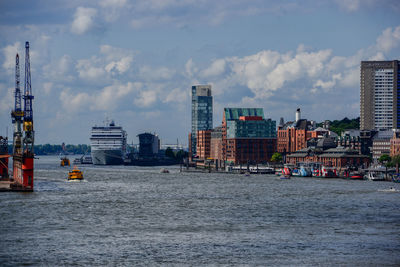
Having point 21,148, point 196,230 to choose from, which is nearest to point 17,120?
point 21,148

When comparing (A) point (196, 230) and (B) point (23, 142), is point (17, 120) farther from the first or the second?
(A) point (196, 230)

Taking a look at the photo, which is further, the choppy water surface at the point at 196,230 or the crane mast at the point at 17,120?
the crane mast at the point at 17,120

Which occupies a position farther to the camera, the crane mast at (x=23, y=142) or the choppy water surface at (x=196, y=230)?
the crane mast at (x=23, y=142)

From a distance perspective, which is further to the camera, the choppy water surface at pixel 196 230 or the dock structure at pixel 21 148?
the dock structure at pixel 21 148

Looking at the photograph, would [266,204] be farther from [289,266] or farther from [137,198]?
[289,266]

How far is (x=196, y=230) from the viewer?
74.0 meters

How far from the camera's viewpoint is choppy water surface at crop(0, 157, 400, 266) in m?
57.9

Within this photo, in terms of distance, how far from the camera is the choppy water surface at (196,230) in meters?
57.9

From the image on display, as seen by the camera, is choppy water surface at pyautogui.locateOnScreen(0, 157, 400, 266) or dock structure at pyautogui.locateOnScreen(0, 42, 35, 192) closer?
choppy water surface at pyautogui.locateOnScreen(0, 157, 400, 266)

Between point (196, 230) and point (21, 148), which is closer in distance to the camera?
point (196, 230)

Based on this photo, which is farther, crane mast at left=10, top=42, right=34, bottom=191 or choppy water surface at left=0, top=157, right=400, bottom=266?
crane mast at left=10, top=42, right=34, bottom=191

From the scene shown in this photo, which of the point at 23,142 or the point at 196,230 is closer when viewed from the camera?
the point at 196,230

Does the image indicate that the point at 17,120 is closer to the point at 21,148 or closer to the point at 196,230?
the point at 21,148

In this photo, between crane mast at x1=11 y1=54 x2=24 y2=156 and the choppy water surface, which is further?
crane mast at x1=11 y1=54 x2=24 y2=156
